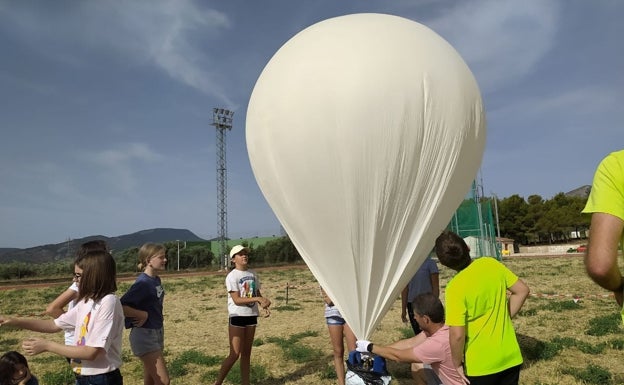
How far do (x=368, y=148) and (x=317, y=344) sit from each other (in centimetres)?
509

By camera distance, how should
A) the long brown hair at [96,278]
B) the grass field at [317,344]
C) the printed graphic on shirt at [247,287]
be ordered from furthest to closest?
the grass field at [317,344], the printed graphic on shirt at [247,287], the long brown hair at [96,278]

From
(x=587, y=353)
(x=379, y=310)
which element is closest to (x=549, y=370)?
(x=587, y=353)

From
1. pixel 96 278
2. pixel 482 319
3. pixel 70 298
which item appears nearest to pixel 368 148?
pixel 482 319

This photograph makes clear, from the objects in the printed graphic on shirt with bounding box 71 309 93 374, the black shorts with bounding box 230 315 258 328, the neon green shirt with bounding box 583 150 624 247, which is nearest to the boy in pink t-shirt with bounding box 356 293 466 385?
the neon green shirt with bounding box 583 150 624 247

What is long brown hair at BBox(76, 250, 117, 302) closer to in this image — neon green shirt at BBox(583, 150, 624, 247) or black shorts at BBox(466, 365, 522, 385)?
black shorts at BBox(466, 365, 522, 385)

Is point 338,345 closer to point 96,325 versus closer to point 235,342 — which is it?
point 235,342

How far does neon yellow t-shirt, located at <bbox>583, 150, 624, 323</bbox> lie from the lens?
5.08 ft

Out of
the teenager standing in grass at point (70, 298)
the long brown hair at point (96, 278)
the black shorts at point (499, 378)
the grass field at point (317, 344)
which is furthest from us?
the grass field at point (317, 344)

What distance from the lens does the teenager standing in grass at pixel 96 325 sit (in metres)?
2.57

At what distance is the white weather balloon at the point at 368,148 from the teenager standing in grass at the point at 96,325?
1.41 metres

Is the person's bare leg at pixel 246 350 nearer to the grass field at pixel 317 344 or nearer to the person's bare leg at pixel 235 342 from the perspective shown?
the person's bare leg at pixel 235 342

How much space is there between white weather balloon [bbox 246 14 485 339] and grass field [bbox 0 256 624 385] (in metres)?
2.64

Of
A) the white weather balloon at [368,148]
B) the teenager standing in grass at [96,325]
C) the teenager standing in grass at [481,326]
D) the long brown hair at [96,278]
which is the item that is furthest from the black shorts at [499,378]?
the long brown hair at [96,278]

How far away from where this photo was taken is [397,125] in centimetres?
312
